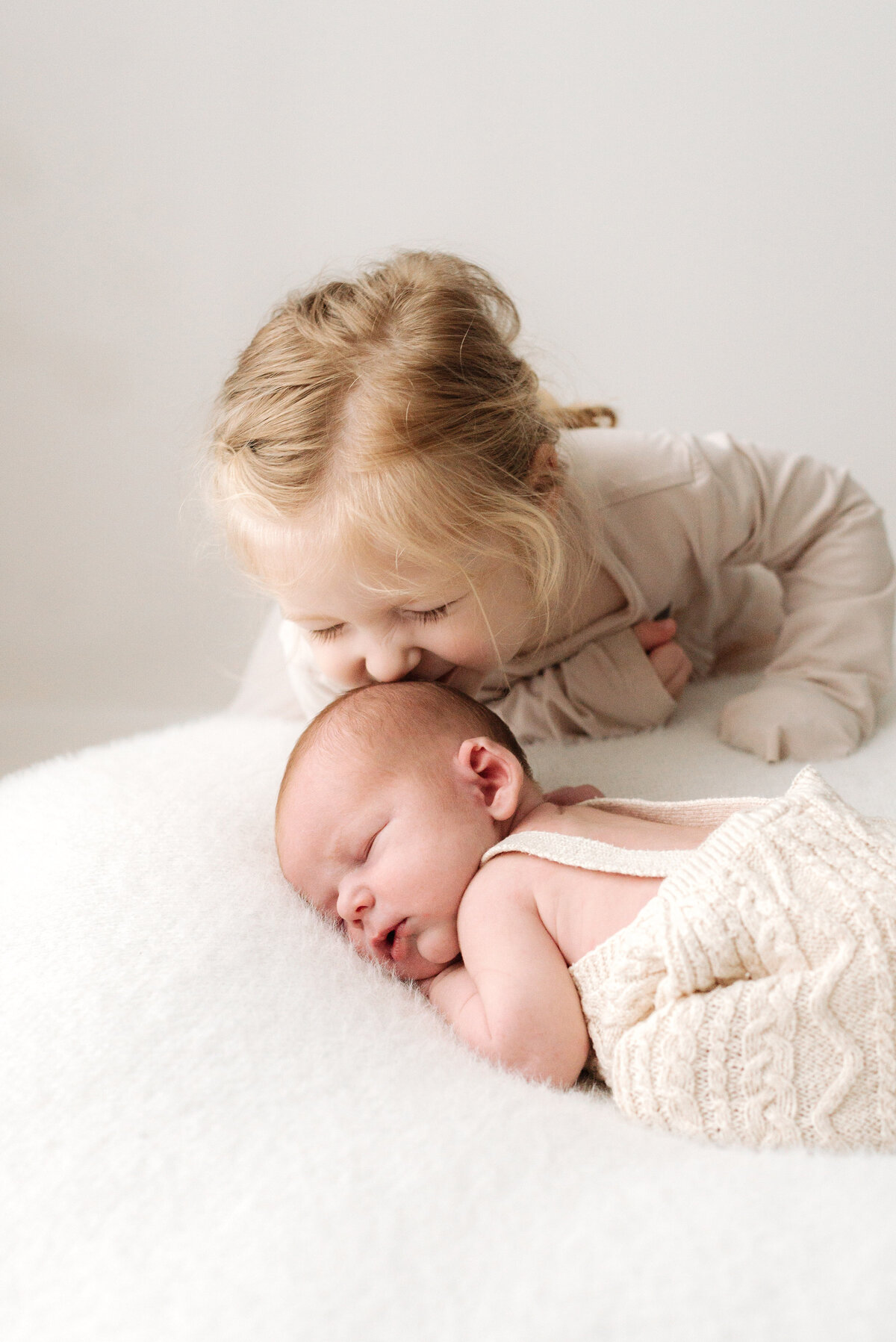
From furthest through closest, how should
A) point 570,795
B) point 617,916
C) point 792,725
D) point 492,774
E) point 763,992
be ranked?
point 792,725, point 570,795, point 492,774, point 617,916, point 763,992

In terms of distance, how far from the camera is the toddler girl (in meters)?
1.03

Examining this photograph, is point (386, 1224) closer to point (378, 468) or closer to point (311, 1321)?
point (311, 1321)

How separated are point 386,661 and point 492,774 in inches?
7.5

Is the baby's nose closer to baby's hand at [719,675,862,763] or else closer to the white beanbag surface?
the white beanbag surface

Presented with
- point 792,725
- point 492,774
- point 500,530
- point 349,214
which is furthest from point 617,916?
point 349,214

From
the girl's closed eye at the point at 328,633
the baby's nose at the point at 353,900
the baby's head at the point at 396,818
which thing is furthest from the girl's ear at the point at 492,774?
the girl's closed eye at the point at 328,633

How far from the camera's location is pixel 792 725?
1.28m

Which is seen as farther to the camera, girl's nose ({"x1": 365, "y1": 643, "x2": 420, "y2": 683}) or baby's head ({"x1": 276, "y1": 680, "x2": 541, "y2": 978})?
girl's nose ({"x1": 365, "y1": 643, "x2": 420, "y2": 683})

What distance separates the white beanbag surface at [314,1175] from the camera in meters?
0.50

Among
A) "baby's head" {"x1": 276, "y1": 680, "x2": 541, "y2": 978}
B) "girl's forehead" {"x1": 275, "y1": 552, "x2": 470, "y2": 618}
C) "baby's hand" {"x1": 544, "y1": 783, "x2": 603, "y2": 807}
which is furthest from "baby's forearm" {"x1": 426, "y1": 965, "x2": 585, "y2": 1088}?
"girl's forehead" {"x1": 275, "y1": 552, "x2": 470, "y2": 618}

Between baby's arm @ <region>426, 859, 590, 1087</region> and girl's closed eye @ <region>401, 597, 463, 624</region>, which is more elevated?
girl's closed eye @ <region>401, 597, 463, 624</region>

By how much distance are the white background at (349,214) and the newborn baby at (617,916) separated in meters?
1.27

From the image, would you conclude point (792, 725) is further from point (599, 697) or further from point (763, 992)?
point (763, 992)

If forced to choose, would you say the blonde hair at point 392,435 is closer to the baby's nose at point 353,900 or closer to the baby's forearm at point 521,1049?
the baby's nose at point 353,900
